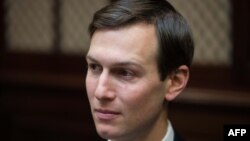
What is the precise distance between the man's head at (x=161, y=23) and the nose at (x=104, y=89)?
Answer: 0.15 meters

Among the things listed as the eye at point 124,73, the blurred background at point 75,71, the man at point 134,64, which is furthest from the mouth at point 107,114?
the blurred background at point 75,71

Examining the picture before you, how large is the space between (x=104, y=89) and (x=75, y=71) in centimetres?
229

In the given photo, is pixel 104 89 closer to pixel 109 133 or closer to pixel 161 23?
pixel 109 133

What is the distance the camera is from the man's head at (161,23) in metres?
1.54

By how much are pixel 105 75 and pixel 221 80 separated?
6.42 ft

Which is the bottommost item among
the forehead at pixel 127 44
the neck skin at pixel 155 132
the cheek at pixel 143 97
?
the neck skin at pixel 155 132

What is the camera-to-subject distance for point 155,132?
62.9 inches

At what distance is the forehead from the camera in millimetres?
1499

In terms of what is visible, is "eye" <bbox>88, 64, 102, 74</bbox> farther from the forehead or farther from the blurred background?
the blurred background
